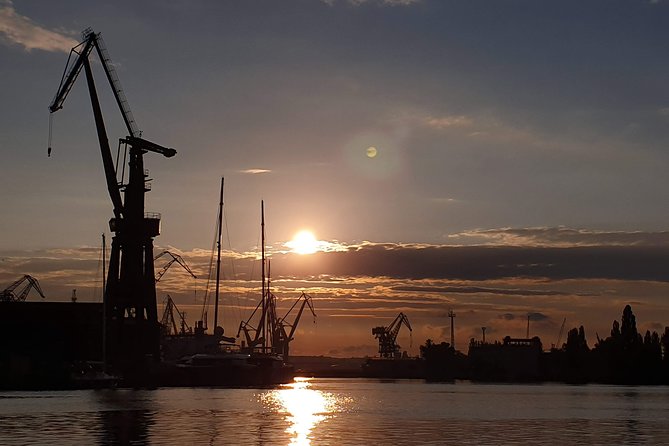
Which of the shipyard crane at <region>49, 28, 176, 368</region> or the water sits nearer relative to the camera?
the water

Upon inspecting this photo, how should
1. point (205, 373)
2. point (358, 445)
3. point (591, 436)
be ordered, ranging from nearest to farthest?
1. point (358, 445)
2. point (591, 436)
3. point (205, 373)

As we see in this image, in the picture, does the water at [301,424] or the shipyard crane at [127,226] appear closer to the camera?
the water at [301,424]

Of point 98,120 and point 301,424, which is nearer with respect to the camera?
point 301,424

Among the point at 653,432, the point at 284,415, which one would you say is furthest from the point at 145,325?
the point at 653,432

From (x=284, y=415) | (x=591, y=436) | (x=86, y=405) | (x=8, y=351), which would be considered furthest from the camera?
(x=8, y=351)

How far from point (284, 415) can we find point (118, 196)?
7469 centimetres

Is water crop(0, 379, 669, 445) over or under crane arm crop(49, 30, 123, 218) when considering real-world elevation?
under

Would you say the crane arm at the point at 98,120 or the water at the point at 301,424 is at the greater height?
the crane arm at the point at 98,120

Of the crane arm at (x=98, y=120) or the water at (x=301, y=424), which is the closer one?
the water at (x=301, y=424)

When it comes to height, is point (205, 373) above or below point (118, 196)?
below

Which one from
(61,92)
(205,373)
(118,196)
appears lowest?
(205,373)

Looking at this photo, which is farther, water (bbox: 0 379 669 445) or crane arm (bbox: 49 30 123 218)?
crane arm (bbox: 49 30 123 218)

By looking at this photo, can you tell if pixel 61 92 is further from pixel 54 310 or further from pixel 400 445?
pixel 400 445

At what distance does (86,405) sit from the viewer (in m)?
112
